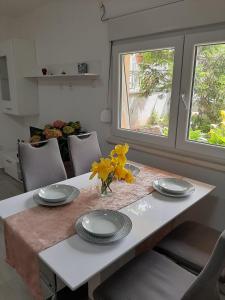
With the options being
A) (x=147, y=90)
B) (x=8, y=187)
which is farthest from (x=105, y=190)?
(x=8, y=187)

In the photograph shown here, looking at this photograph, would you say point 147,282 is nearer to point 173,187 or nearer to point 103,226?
point 103,226

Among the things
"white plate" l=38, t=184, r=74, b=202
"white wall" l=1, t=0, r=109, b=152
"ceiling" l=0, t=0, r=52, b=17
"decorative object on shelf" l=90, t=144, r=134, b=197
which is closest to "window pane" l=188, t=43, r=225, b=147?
"decorative object on shelf" l=90, t=144, r=134, b=197

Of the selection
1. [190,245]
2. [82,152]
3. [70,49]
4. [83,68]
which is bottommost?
[190,245]

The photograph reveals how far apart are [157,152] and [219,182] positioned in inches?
22.6

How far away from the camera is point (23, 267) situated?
1.17 meters

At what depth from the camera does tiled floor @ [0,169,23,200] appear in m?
3.07

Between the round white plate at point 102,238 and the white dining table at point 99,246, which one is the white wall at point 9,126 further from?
the round white plate at point 102,238

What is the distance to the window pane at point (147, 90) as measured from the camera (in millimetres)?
2119

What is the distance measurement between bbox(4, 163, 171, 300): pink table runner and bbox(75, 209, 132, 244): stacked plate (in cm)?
6

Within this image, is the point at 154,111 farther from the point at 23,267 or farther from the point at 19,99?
the point at 19,99

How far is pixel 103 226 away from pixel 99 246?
0.13m

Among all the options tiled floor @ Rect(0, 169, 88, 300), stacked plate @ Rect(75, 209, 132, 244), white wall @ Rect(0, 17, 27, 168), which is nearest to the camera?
stacked plate @ Rect(75, 209, 132, 244)

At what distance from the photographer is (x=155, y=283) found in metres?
1.18

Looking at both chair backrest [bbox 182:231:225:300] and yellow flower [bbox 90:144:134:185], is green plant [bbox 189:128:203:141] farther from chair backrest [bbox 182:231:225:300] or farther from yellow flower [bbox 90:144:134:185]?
chair backrest [bbox 182:231:225:300]
